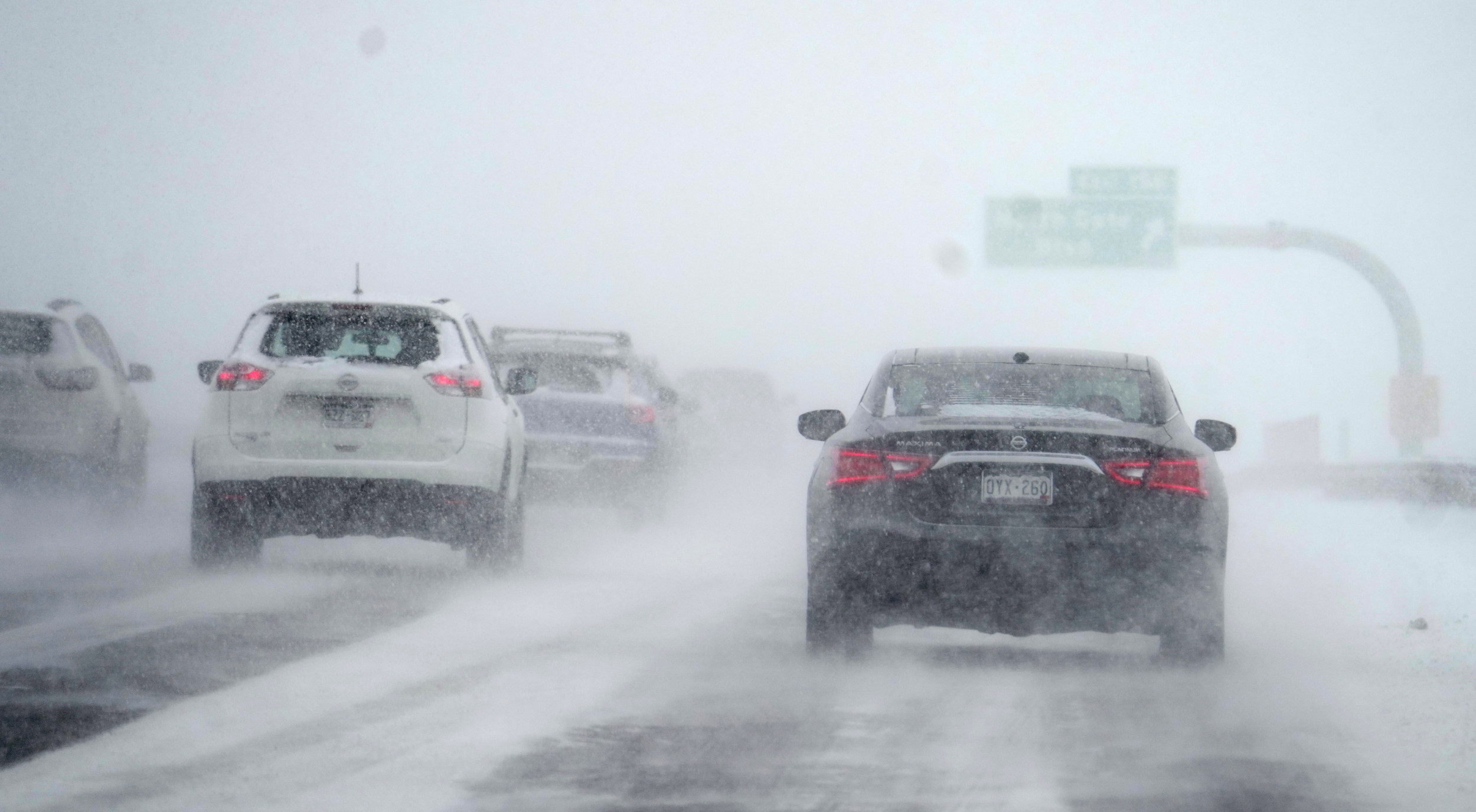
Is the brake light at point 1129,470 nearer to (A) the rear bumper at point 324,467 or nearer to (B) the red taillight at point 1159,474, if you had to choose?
(B) the red taillight at point 1159,474

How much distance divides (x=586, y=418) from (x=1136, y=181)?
21632 millimetres

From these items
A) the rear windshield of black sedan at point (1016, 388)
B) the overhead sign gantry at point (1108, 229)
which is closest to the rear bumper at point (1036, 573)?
the rear windshield of black sedan at point (1016, 388)

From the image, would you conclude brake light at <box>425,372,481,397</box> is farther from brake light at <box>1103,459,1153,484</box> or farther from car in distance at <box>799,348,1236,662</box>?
brake light at <box>1103,459,1153,484</box>

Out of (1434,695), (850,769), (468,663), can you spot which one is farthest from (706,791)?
(1434,695)

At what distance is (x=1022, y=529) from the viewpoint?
29.5 ft

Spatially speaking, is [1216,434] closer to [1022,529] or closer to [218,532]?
[1022,529]

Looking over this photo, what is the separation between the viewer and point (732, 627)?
1109 centimetres

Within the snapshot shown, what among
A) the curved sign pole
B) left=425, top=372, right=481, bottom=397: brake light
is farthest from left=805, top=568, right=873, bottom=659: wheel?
the curved sign pole

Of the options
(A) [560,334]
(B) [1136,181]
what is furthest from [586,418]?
(B) [1136,181]

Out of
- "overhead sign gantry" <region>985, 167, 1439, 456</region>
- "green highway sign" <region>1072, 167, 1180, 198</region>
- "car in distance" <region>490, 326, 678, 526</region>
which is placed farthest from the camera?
"green highway sign" <region>1072, 167, 1180, 198</region>

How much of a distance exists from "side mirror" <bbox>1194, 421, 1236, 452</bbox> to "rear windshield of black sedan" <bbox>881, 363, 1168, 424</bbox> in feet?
1.73

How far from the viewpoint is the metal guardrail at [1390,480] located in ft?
69.2

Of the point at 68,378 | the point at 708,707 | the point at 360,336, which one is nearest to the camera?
the point at 708,707

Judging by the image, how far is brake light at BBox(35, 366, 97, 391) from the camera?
1664 centimetres
